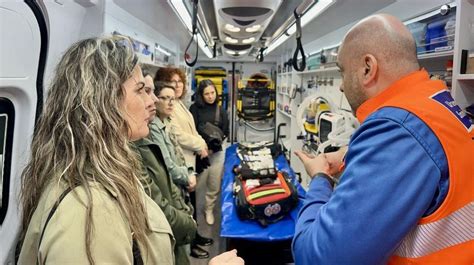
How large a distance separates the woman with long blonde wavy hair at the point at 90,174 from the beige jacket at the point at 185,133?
7.29ft

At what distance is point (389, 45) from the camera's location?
107cm

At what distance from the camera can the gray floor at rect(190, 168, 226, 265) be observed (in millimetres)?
3691

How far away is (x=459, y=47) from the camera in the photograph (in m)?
1.51

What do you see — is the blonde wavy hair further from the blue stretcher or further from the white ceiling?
the blue stretcher

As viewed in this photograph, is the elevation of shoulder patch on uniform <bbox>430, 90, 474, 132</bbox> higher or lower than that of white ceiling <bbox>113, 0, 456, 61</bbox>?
lower

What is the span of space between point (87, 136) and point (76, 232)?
0.26m

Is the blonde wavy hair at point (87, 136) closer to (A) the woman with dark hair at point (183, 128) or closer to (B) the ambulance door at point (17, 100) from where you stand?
(B) the ambulance door at point (17, 100)

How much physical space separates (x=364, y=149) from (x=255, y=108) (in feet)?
22.3

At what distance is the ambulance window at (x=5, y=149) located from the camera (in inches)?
54.4

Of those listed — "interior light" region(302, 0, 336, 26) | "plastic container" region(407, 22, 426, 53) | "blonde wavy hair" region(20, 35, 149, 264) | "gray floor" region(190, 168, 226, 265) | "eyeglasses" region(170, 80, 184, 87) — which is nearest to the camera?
"blonde wavy hair" region(20, 35, 149, 264)

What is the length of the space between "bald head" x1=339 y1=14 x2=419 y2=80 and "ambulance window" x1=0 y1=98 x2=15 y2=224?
1.41 metres

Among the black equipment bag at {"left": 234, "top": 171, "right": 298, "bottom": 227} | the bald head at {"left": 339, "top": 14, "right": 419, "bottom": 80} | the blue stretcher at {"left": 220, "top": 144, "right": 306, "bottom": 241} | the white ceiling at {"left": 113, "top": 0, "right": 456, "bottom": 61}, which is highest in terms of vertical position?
the white ceiling at {"left": 113, "top": 0, "right": 456, "bottom": 61}

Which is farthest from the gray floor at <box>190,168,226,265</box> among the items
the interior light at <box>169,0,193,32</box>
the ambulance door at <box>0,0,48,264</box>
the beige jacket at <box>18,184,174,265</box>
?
the beige jacket at <box>18,184,174,265</box>

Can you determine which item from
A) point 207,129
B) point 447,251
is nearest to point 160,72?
point 207,129
